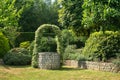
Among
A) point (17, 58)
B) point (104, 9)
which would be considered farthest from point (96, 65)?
point (104, 9)

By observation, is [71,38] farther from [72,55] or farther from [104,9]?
[104,9]

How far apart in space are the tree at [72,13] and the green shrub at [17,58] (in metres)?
5.84

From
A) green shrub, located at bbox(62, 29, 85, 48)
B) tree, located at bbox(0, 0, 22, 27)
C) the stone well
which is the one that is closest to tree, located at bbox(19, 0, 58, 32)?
tree, located at bbox(0, 0, 22, 27)

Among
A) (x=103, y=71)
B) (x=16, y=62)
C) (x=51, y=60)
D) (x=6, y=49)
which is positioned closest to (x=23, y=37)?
(x=6, y=49)

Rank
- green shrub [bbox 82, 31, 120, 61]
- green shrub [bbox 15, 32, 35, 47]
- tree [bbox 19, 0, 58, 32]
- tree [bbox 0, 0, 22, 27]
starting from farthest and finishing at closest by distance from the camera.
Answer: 1. tree [bbox 19, 0, 58, 32]
2. green shrub [bbox 15, 32, 35, 47]
3. tree [bbox 0, 0, 22, 27]
4. green shrub [bbox 82, 31, 120, 61]

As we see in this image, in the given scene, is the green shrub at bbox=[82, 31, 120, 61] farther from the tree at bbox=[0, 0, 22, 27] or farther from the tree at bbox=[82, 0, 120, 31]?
the tree at bbox=[0, 0, 22, 27]

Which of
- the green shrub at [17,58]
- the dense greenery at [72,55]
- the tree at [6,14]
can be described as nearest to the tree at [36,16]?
the tree at [6,14]

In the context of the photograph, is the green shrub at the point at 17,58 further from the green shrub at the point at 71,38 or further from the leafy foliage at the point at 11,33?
the leafy foliage at the point at 11,33

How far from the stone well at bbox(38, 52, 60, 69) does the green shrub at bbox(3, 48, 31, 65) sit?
2.48 meters

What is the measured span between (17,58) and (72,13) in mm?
6978

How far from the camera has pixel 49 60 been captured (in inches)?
717

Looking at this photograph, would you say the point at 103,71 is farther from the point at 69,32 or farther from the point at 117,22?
the point at 69,32

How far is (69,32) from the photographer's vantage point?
30.0 meters

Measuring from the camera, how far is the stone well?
713 inches
